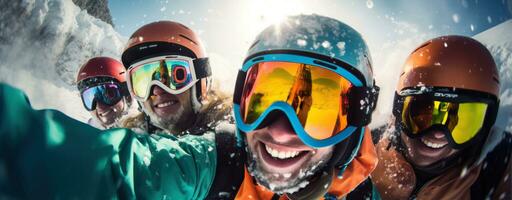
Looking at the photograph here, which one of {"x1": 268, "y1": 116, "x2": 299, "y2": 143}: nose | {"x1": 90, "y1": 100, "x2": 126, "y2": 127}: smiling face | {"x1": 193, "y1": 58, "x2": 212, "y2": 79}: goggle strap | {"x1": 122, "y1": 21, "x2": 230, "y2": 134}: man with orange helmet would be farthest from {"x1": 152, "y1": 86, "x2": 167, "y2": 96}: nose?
{"x1": 268, "y1": 116, "x2": 299, "y2": 143}: nose

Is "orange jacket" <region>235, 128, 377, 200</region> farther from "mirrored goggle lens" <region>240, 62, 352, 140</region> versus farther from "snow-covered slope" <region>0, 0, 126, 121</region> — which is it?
"snow-covered slope" <region>0, 0, 126, 121</region>

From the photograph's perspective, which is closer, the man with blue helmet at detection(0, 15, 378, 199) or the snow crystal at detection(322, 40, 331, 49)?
the man with blue helmet at detection(0, 15, 378, 199)

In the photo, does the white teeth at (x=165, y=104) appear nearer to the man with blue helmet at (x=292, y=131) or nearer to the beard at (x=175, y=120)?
the beard at (x=175, y=120)

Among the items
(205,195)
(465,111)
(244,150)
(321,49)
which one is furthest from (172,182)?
(465,111)

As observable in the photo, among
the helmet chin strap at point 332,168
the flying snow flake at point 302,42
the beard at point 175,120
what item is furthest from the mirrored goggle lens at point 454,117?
the beard at point 175,120

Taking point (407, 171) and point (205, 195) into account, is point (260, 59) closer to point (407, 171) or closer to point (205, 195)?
point (205, 195)

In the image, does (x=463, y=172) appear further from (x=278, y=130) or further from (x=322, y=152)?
(x=278, y=130)
